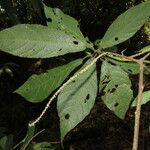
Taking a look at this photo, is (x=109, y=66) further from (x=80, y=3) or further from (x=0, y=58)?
(x=80, y=3)

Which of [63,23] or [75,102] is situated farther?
[63,23]

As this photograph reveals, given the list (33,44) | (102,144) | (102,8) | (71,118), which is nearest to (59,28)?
(33,44)

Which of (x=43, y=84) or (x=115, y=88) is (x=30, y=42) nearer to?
(x=43, y=84)

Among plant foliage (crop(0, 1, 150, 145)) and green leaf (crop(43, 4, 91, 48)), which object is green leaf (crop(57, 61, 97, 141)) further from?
green leaf (crop(43, 4, 91, 48))

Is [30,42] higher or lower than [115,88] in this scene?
higher

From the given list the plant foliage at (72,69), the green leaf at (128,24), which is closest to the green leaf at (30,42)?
the plant foliage at (72,69)

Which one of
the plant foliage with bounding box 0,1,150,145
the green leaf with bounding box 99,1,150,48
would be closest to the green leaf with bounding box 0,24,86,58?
the plant foliage with bounding box 0,1,150,145

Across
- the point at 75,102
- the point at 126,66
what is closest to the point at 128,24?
the point at 126,66
